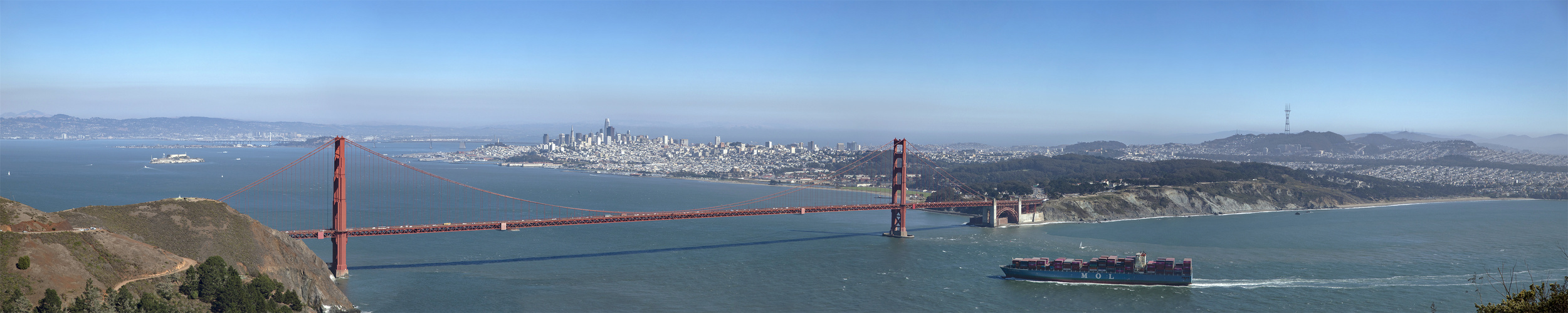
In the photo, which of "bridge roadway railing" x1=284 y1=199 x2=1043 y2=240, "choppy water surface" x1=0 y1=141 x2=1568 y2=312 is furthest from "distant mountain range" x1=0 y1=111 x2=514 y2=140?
"bridge roadway railing" x1=284 y1=199 x2=1043 y2=240

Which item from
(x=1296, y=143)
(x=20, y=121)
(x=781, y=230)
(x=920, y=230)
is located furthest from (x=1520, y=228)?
(x=20, y=121)

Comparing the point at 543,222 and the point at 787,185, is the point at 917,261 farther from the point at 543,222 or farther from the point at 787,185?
the point at 787,185

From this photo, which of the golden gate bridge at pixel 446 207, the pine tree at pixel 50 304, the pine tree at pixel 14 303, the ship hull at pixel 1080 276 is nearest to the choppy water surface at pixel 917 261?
the ship hull at pixel 1080 276

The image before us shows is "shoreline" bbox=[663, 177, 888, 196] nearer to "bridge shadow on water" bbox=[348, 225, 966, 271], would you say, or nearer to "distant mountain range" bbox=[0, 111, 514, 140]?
"bridge shadow on water" bbox=[348, 225, 966, 271]

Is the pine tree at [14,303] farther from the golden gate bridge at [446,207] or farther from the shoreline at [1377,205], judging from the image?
the shoreline at [1377,205]

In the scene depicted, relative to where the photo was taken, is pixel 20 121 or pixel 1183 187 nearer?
pixel 1183 187

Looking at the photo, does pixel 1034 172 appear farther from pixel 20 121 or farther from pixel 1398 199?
pixel 20 121

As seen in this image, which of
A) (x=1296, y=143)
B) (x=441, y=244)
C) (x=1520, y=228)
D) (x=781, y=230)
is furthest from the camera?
(x=1296, y=143)
